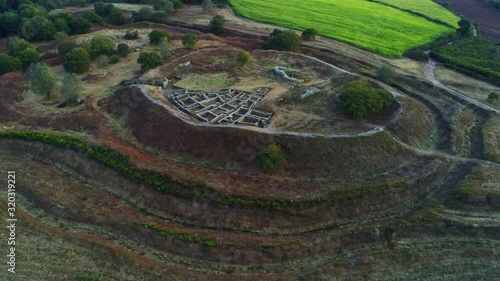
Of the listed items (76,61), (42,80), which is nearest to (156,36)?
(76,61)

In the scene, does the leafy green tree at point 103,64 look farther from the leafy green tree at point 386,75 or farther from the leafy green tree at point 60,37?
the leafy green tree at point 386,75

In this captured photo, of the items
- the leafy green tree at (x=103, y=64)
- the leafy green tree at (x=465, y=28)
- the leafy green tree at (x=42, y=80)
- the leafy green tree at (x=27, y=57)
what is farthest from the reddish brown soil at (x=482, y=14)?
the leafy green tree at (x=27, y=57)

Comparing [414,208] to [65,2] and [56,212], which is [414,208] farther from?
[65,2]

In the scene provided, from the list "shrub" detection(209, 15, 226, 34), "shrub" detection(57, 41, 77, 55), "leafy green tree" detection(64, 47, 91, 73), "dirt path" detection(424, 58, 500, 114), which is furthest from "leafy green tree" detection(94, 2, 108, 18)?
"dirt path" detection(424, 58, 500, 114)

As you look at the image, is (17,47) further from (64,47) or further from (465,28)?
(465,28)

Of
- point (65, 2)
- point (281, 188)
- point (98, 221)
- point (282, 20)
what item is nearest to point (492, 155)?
point (281, 188)

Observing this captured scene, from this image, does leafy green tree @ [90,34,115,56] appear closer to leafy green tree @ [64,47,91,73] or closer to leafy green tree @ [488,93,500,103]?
leafy green tree @ [64,47,91,73]
